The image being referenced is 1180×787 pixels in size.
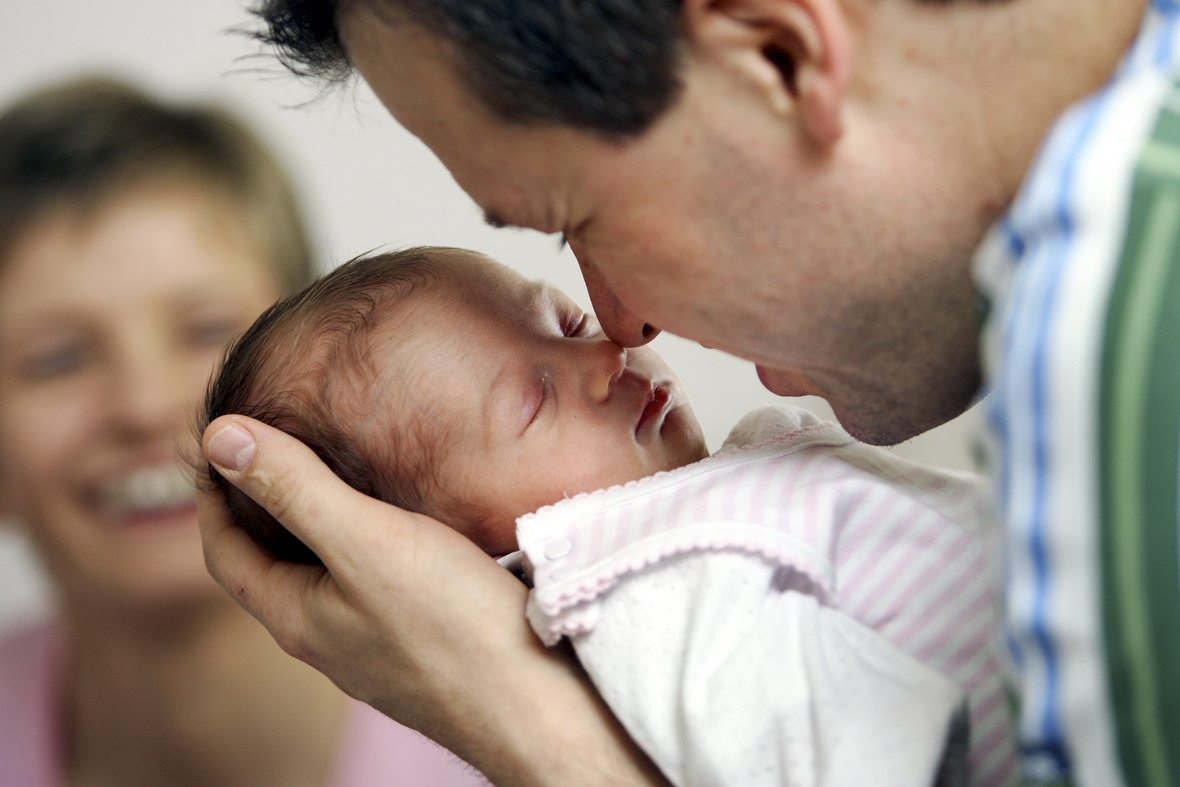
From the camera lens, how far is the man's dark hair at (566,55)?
698mm

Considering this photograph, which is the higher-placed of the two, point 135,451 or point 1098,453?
point 1098,453

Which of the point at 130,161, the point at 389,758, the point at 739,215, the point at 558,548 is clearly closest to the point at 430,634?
the point at 558,548

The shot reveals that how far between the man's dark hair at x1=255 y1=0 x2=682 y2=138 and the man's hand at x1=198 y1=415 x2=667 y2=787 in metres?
0.44

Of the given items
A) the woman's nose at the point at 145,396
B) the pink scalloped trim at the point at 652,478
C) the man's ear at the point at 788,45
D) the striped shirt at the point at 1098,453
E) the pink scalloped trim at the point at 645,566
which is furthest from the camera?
the woman's nose at the point at 145,396

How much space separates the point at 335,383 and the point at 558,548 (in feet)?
1.10

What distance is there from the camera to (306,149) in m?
2.40

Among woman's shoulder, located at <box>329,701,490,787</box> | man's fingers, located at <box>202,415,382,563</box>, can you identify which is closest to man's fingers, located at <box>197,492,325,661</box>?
man's fingers, located at <box>202,415,382,563</box>

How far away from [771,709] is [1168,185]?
1.57 ft

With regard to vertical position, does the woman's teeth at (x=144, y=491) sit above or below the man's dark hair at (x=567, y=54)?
below

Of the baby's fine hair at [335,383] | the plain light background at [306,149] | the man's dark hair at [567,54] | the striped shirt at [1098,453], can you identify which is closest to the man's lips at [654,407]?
the baby's fine hair at [335,383]

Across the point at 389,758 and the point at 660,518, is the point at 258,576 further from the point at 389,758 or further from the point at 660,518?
the point at 389,758

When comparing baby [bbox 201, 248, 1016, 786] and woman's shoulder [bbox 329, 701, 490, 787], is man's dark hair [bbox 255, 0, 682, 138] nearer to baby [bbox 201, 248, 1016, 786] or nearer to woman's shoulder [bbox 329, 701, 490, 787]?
baby [bbox 201, 248, 1016, 786]

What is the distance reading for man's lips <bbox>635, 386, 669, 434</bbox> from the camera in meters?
1.07

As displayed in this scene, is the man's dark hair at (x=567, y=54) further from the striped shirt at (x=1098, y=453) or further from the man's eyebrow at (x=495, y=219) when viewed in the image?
the striped shirt at (x=1098, y=453)
